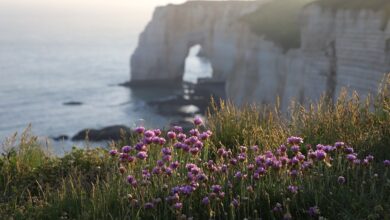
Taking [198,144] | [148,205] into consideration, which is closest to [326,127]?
Result: [198,144]

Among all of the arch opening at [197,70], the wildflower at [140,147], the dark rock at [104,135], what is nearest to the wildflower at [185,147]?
the wildflower at [140,147]

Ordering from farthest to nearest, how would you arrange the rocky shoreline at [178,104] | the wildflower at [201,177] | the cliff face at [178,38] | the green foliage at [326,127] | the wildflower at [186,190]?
the cliff face at [178,38] < the rocky shoreline at [178,104] < the green foliage at [326,127] < the wildflower at [201,177] < the wildflower at [186,190]

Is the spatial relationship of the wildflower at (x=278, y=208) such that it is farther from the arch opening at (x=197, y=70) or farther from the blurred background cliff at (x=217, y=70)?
the arch opening at (x=197, y=70)

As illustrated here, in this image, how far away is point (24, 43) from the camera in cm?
15700

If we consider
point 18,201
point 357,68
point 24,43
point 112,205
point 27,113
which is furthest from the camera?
point 24,43

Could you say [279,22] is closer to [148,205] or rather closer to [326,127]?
[326,127]

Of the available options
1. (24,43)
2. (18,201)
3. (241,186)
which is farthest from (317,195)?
(24,43)

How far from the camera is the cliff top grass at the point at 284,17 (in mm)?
33894

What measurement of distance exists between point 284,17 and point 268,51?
9.60m

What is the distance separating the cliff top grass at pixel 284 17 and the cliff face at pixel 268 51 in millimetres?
544

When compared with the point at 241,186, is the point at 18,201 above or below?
below

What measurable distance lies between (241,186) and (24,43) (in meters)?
161

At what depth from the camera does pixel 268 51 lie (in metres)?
47.3

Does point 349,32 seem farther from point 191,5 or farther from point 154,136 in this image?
point 191,5
